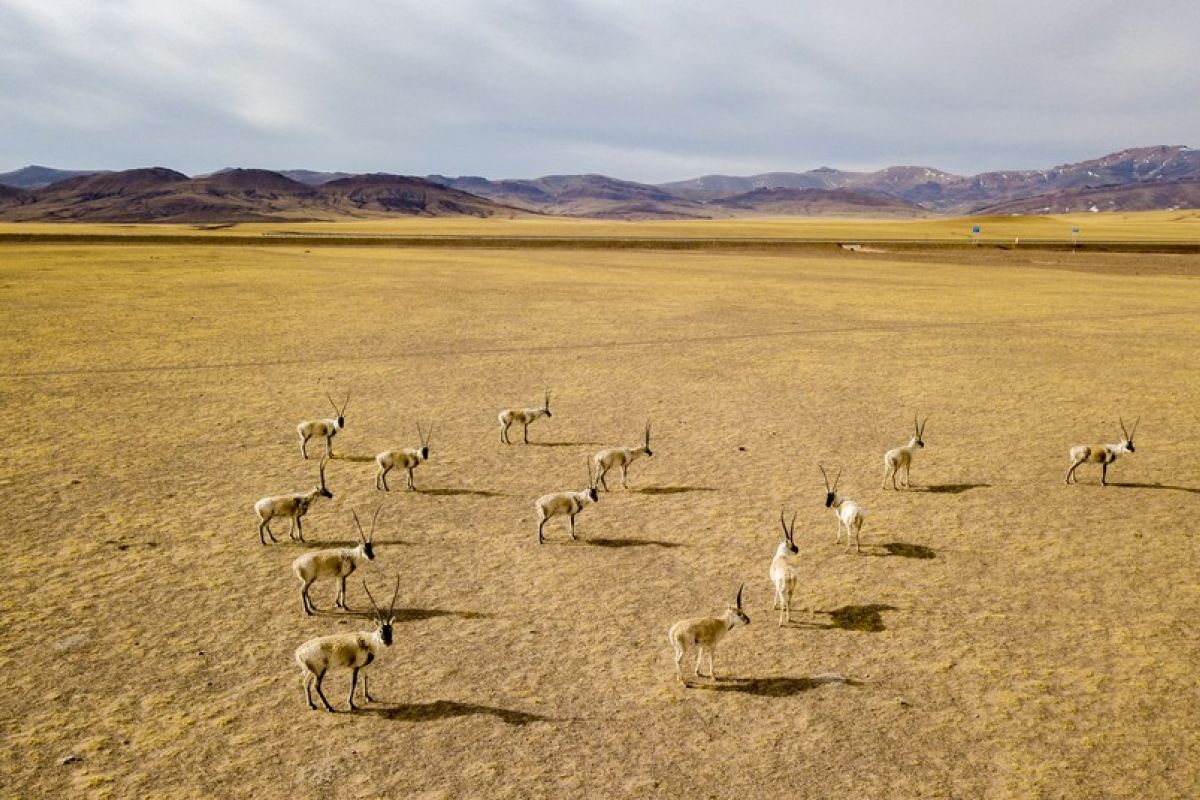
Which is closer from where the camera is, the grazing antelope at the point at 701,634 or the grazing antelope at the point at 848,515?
the grazing antelope at the point at 701,634

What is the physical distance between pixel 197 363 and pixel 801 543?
20.4 meters

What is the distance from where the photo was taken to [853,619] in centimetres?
951

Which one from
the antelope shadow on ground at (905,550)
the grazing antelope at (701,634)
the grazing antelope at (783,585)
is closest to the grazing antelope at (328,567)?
the grazing antelope at (701,634)

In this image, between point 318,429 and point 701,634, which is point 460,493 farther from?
point 701,634

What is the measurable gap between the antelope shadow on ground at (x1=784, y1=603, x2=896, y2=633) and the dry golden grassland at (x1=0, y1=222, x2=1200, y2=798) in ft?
0.17

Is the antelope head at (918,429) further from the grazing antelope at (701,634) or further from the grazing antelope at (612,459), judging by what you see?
the grazing antelope at (701,634)

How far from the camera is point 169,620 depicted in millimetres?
9234

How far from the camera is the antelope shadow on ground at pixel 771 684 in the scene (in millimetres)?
8047

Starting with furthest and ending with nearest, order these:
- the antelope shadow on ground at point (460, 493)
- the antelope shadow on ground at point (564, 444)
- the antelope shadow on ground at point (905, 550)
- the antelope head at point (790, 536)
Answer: the antelope shadow on ground at point (564, 444)
the antelope shadow on ground at point (460, 493)
the antelope shadow on ground at point (905, 550)
the antelope head at point (790, 536)

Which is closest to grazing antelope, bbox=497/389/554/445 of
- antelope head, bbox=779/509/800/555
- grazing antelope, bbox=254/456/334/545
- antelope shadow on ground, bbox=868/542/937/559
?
grazing antelope, bbox=254/456/334/545

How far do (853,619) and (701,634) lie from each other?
2.51 metres

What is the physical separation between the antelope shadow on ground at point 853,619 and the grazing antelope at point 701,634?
1350mm

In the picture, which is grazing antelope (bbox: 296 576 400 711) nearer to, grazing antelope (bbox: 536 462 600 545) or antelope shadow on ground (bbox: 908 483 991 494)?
grazing antelope (bbox: 536 462 600 545)

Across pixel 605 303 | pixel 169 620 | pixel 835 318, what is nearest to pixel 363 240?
pixel 605 303
